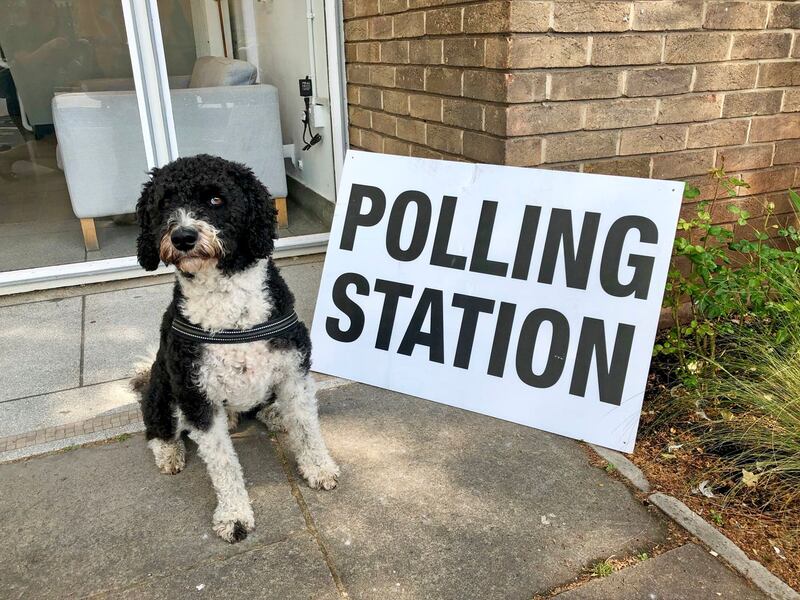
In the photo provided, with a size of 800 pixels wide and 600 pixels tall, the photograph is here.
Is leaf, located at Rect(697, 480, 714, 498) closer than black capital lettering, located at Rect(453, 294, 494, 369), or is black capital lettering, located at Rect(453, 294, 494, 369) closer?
leaf, located at Rect(697, 480, 714, 498)

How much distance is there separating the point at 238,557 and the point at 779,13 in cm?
407

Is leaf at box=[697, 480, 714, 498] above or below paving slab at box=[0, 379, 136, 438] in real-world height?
below

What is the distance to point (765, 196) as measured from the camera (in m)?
3.94

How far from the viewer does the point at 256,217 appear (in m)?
2.23

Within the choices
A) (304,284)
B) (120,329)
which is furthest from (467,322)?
(120,329)

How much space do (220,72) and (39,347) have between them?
277 cm

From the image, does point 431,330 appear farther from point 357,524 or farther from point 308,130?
point 308,130

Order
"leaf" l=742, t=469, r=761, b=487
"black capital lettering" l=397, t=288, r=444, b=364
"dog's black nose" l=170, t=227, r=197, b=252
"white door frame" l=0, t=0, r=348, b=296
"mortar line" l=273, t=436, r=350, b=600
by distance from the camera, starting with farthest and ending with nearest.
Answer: "white door frame" l=0, t=0, r=348, b=296, "black capital lettering" l=397, t=288, r=444, b=364, "leaf" l=742, t=469, r=761, b=487, "mortar line" l=273, t=436, r=350, b=600, "dog's black nose" l=170, t=227, r=197, b=252

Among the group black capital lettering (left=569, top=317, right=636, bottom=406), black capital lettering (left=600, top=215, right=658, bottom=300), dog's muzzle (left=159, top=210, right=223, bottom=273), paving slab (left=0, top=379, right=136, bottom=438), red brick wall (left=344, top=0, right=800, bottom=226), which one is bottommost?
paving slab (left=0, top=379, right=136, bottom=438)

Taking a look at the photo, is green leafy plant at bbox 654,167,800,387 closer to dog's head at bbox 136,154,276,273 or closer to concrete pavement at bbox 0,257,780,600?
concrete pavement at bbox 0,257,780,600

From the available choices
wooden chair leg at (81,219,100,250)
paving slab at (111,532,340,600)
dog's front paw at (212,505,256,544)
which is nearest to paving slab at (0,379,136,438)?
dog's front paw at (212,505,256,544)

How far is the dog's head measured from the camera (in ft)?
6.72

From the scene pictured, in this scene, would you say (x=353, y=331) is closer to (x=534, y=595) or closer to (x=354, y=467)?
(x=354, y=467)

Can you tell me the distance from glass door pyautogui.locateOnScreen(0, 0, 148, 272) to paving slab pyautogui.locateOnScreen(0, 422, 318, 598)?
8.19 ft
